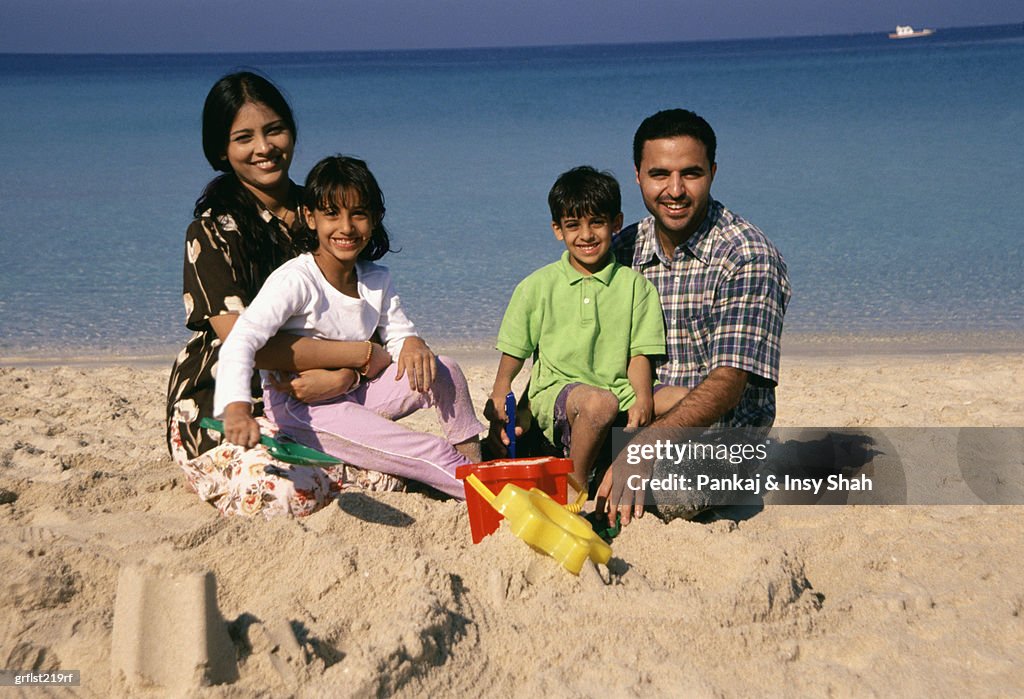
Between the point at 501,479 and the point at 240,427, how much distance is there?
2.47 ft

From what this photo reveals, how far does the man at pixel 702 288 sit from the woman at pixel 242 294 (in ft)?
3.05

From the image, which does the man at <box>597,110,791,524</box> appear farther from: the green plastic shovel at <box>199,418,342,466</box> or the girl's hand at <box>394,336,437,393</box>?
the green plastic shovel at <box>199,418,342,466</box>

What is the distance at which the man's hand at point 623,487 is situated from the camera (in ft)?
10.5

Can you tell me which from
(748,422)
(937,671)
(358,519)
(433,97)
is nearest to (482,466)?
(358,519)

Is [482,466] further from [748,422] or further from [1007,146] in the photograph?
[1007,146]

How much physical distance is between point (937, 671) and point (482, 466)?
1312mm

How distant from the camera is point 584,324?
345cm

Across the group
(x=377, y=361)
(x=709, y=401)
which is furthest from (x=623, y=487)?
(x=377, y=361)

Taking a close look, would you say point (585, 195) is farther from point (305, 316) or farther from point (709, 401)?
point (305, 316)

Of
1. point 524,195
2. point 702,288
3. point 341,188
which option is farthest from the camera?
point 524,195

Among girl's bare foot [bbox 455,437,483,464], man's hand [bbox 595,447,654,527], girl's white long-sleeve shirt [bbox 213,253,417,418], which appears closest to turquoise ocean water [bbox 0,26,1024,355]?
girl's white long-sleeve shirt [bbox 213,253,417,418]

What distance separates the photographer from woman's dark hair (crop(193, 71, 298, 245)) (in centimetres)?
341

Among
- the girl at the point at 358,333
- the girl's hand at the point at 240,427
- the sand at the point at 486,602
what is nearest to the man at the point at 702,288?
the sand at the point at 486,602

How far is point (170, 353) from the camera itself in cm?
692
